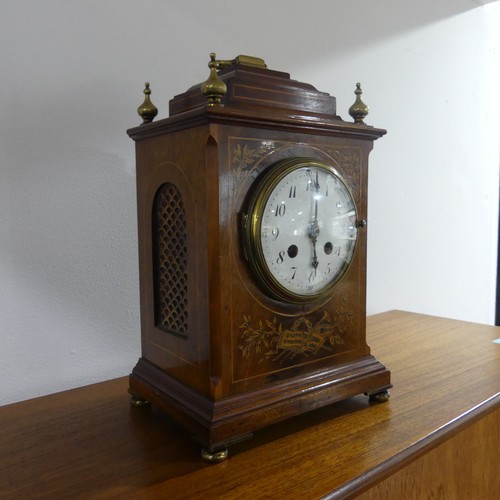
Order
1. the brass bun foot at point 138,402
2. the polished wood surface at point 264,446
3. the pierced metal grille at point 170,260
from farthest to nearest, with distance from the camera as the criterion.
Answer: the brass bun foot at point 138,402 → the pierced metal grille at point 170,260 → the polished wood surface at point 264,446

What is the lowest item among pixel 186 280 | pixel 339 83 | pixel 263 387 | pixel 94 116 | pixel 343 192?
pixel 263 387

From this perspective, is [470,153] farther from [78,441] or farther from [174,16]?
[78,441]

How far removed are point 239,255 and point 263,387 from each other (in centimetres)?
20

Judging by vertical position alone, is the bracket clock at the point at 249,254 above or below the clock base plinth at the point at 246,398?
above

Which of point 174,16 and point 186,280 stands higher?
point 174,16

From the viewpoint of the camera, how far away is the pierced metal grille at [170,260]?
781mm

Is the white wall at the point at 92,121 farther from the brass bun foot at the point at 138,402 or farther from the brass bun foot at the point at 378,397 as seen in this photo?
the brass bun foot at the point at 378,397

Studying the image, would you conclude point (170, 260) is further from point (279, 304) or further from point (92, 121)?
point (92, 121)

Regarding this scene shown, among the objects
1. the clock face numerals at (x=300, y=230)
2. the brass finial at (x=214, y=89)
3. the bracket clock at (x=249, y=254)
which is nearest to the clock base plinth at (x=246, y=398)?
the bracket clock at (x=249, y=254)

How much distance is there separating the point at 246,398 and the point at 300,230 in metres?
0.26

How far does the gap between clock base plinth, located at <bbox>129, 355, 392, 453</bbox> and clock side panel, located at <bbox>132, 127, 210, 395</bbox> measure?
0.03 m

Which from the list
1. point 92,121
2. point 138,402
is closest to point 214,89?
point 92,121

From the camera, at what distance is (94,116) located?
1005 mm

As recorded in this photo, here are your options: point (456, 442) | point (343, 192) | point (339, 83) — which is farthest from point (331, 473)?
point (339, 83)
